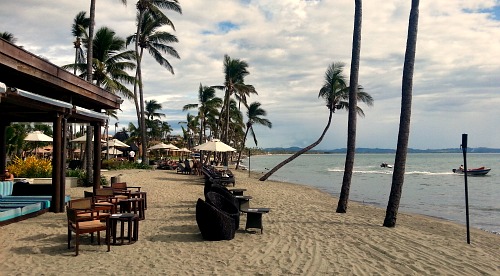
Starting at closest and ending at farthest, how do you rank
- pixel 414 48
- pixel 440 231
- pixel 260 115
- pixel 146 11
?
pixel 414 48
pixel 440 231
pixel 146 11
pixel 260 115

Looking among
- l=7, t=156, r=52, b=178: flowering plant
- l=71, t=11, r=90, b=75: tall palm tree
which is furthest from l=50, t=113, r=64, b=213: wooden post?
l=71, t=11, r=90, b=75: tall palm tree

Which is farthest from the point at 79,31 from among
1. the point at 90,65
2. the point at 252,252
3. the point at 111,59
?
the point at 252,252

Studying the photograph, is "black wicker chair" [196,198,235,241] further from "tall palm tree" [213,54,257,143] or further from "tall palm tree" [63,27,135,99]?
"tall palm tree" [213,54,257,143]

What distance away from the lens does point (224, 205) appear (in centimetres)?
772

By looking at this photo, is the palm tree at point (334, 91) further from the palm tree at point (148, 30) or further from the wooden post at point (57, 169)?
the wooden post at point (57, 169)

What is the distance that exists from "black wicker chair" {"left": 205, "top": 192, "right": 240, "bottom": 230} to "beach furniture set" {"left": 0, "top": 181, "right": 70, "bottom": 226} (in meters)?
3.70

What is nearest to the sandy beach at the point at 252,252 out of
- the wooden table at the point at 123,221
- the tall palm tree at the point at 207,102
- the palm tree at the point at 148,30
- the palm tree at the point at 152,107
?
the wooden table at the point at 123,221

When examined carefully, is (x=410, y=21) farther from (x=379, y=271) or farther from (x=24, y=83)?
(x=24, y=83)

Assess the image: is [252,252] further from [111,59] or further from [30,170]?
[111,59]

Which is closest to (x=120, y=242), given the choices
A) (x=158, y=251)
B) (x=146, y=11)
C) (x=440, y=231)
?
(x=158, y=251)

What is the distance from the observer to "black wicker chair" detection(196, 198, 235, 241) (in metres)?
6.74

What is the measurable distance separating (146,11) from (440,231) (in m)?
24.5

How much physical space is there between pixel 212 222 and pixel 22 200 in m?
4.91

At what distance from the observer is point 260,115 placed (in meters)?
40.6
